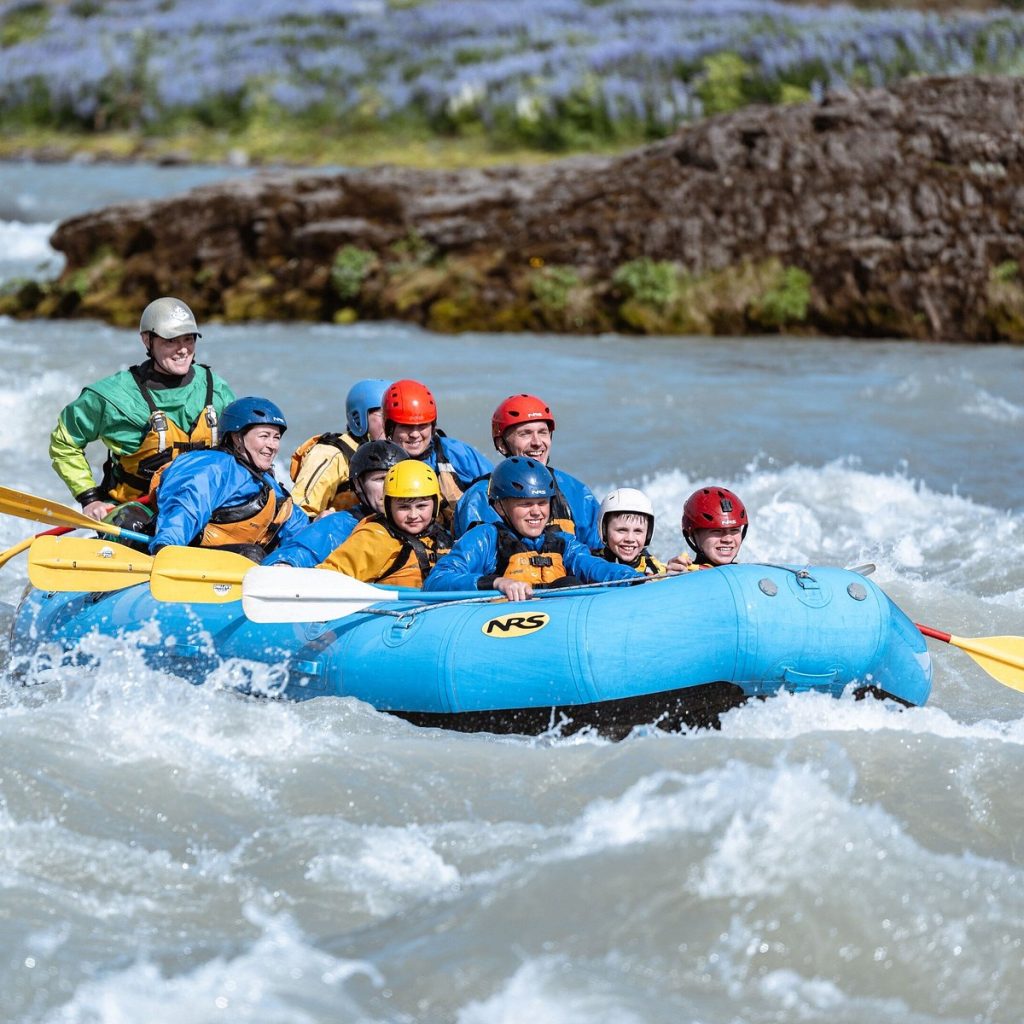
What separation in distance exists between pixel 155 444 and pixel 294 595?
5.59ft

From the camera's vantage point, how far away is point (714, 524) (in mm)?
5352

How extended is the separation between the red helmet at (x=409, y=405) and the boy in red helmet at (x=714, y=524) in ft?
4.55

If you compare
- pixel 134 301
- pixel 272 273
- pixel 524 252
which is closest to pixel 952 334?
pixel 524 252

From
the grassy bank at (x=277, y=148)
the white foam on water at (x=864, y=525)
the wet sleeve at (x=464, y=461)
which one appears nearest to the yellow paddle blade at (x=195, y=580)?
the wet sleeve at (x=464, y=461)

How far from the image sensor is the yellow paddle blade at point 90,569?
18.4 feet

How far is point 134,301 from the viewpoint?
51.4 ft

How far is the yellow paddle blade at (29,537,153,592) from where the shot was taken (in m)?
5.60

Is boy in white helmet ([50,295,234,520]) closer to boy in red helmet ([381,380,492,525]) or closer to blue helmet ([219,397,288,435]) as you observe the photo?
blue helmet ([219,397,288,435])

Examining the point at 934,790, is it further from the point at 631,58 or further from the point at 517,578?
the point at 631,58

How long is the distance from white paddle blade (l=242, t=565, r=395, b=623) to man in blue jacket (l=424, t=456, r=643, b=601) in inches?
14.9

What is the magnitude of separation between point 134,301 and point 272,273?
1.48 metres

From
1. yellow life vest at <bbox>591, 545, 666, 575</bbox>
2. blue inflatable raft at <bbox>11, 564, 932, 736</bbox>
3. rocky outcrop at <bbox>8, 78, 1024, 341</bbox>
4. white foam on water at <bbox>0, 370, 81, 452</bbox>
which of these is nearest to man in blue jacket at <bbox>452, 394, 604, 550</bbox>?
yellow life vest at <bbox>591, 545, 666, 575</bbox>

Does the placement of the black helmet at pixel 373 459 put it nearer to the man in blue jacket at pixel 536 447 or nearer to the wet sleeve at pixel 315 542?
the wet sleeve at pixel 315 542

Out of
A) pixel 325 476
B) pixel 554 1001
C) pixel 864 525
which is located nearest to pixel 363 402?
pixel 325 476
